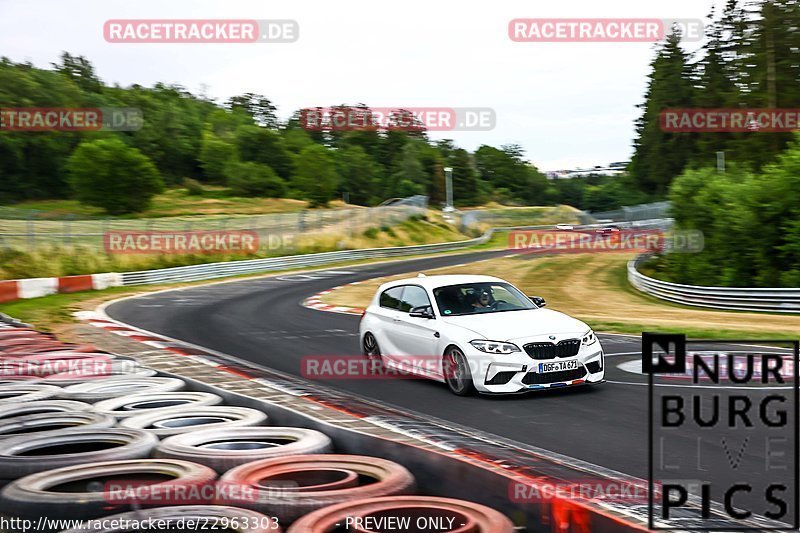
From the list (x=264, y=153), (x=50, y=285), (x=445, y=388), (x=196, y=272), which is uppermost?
(x=264, y=153)

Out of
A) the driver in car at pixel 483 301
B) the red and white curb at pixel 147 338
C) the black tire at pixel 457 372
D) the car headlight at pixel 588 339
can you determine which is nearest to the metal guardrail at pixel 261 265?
the red and white curb at pixel 147 338

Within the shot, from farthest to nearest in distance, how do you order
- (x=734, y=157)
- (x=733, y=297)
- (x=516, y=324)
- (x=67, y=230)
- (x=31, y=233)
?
(x=734, y=157) < (x=67, y=230) < (x=31, y=233) < (x=733, y=297) < (x=516, y=324)

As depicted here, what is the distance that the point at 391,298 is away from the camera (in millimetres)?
12391

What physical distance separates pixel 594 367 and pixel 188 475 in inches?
239

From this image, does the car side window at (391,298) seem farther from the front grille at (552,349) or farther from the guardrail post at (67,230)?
the guardrail post at (67,230)

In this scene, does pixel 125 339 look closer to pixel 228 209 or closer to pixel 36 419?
pixel 36 419

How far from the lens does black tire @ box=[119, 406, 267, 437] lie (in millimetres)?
7279

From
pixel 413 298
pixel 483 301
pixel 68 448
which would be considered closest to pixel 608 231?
pixel 413 298

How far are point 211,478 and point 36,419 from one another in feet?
8.56

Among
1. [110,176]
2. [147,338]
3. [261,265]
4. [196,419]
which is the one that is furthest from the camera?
[110,176]

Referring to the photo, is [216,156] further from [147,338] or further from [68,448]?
[68,448]

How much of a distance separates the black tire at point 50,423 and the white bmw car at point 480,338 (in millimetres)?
4371

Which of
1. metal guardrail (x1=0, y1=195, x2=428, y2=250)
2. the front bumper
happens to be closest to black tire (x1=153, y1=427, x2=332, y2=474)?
the front bumper

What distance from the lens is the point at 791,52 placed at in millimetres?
56906
